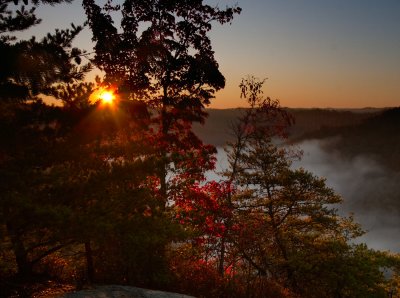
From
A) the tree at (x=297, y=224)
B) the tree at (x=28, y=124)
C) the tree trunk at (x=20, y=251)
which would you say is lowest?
the tree at (x=297, y=224)

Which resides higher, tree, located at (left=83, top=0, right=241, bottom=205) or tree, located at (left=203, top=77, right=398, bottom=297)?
tree, located at (left=83, top=0, right=241, bottom=205)

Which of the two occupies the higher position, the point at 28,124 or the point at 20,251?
the point at 28,124

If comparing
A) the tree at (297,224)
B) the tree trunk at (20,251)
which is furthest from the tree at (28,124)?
the tree at (297,224)

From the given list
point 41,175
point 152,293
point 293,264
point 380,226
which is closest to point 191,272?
point 152,293

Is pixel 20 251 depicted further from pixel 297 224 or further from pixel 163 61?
pixel 297 224

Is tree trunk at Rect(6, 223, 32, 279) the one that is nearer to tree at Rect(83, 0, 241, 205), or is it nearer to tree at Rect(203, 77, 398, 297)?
tree at Rect(83, 0, 241, 205)

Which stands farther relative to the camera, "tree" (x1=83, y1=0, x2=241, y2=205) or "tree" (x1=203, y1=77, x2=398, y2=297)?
"tree" (x1=203, y1=77, x2=398, y2=297)

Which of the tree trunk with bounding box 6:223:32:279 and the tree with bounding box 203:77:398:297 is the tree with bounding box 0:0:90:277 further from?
the tree with bounding box 203:77:398:297

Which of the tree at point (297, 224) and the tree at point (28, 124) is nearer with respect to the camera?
the tree at point (28, 124)

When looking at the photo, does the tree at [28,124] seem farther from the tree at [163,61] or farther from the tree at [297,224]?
the tree at [297,224]

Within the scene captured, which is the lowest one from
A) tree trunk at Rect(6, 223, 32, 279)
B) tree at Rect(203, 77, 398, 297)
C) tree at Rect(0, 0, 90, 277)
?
tree at Rect(203, 77, 398, 297)

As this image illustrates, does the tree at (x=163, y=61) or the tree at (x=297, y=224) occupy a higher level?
the tree at (x=163, y=61)

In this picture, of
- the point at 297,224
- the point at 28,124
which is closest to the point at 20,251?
the point at 28,124

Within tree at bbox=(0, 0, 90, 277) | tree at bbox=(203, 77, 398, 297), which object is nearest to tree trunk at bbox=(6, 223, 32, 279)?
tree at bbox=(0, 0, 90, 277)
